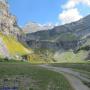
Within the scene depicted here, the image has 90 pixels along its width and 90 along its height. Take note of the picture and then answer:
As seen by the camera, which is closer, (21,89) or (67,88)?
(21,89)

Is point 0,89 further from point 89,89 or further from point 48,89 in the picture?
point 89,89

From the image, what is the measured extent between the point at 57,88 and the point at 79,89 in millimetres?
3431

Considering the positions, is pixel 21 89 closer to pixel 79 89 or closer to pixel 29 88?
pixel 29 88

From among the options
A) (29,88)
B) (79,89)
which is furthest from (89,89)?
(29,88)

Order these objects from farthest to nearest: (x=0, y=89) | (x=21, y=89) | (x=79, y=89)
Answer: (x=79, y=89) → (x=21, y=89) → (x=0, y=89)

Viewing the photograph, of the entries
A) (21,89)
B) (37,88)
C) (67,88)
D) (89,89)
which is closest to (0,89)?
(21,89)

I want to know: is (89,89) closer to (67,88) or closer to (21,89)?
(67,88)

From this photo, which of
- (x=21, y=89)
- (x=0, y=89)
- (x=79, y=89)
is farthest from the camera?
(x=79, y=89)

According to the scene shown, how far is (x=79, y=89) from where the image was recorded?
42.7 metres

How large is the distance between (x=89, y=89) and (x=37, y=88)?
7.96 meters

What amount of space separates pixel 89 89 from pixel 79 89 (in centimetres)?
209

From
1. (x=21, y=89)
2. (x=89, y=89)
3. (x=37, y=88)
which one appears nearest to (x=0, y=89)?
(x=21, y=89)

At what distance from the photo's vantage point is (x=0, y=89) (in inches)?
1436

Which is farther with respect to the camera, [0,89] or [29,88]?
[29,88]
